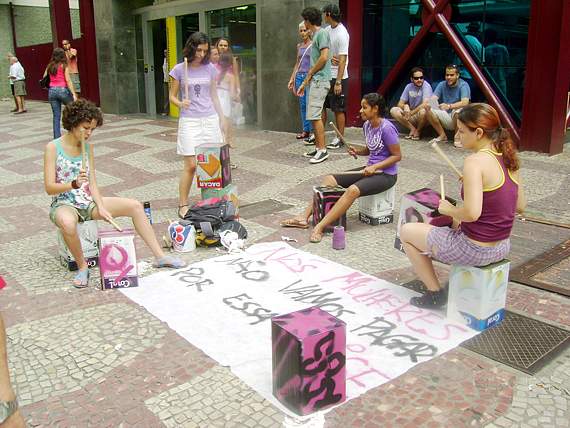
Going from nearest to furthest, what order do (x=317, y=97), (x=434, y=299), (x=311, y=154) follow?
(x=434, y=299)
(x=317, y=97)
(x=311, y=154)

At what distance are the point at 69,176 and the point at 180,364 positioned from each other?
203 cm

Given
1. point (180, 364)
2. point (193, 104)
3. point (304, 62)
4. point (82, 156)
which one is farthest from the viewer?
point (304, 62)

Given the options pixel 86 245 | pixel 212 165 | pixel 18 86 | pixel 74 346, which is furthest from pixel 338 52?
pixel 18 86

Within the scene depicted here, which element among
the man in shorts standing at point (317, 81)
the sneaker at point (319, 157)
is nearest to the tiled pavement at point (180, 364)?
the sneaker at point (319, 157)

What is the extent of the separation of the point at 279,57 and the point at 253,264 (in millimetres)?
6986

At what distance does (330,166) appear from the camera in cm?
845

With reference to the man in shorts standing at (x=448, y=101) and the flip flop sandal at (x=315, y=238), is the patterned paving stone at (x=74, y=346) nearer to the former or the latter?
the flip flop sandal at (x=315, y=238)

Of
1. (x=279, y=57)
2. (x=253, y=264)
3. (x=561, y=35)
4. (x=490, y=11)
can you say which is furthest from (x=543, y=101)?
(x=253, y=264)

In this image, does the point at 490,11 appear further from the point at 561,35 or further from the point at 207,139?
the point at 207,139

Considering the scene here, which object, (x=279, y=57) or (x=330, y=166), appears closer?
(x=330, y=166)

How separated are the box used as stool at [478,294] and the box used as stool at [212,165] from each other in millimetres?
3129

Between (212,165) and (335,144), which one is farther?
(335,144)

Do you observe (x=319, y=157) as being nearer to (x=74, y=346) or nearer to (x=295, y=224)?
(x=295, y=224)

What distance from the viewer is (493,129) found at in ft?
11.5
